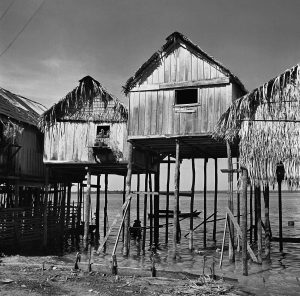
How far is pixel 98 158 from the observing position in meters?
21.5

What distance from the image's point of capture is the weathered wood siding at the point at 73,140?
70.6ft

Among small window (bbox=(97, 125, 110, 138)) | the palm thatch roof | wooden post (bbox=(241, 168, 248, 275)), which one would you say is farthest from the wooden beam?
wooden post (bbox=(241, 168, 248, 275))

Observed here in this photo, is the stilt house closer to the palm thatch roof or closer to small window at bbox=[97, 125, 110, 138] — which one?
the palm thatch roof

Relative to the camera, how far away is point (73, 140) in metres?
22.0

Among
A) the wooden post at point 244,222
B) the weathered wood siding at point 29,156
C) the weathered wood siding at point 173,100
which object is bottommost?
the wooden post at point 244,222

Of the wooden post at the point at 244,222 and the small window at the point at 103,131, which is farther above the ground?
the small window at the point at 103,131

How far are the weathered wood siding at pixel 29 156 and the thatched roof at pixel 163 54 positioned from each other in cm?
700

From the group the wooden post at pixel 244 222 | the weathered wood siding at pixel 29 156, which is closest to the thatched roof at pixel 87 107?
the weathered wood siding at pixel 29 156

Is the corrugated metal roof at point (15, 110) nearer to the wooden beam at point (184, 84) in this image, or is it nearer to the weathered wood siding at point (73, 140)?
the weathered wood siding at point (73, 140)

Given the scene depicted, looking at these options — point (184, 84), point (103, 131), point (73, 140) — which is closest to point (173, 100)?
point (184, 84)

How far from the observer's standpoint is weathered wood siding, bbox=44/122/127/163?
70.6ft

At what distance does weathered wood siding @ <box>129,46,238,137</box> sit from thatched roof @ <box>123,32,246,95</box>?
0.20 meters

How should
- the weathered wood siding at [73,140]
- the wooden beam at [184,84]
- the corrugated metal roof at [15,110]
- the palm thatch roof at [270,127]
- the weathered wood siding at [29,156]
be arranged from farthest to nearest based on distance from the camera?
the weathered wood siding at [29,156]
the corrugated metal roof at [15,110]
the weathered wood siding at [73,140]
the wooden beam at [184,84]
the palm thatch roof at [270,127]

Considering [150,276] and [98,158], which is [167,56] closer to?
[98,158]
